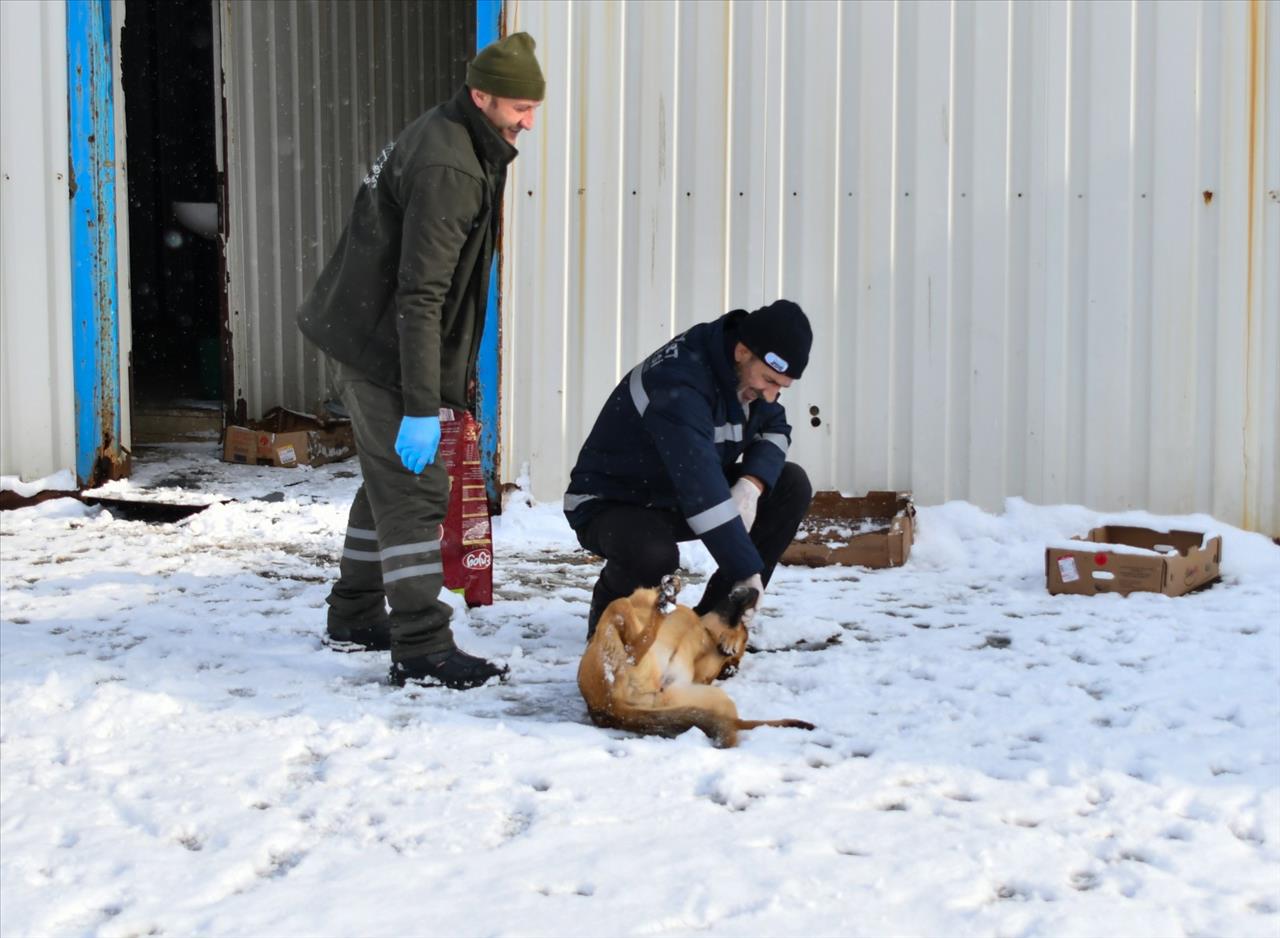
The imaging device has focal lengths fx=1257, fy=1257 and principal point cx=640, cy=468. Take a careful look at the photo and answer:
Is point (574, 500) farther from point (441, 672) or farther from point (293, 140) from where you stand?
point (293, 140)

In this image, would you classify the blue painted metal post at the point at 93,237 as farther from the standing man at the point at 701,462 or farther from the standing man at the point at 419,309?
the standing man at the point at 701,462

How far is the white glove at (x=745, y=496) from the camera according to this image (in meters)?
3.80

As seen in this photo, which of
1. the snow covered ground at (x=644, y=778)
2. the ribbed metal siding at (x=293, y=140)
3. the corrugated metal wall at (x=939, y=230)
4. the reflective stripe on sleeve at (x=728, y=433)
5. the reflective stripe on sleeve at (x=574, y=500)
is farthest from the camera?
the ribbed metal siding at (x=293, y=140)

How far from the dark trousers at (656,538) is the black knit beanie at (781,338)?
23.0 inches

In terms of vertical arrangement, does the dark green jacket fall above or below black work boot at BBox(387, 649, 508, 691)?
above

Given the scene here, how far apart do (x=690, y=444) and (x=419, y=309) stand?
832 millimetres

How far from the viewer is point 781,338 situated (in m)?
3.45

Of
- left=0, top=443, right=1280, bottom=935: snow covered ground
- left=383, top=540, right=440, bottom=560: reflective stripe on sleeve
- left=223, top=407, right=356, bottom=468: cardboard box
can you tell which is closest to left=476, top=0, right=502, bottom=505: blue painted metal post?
left=0, top=443, right=1280, bottom=935: snow covered ground

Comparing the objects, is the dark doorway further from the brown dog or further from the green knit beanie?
the brown dog

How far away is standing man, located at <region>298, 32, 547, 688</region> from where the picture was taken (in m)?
3.45

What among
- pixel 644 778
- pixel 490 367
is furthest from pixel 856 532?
pixel 644 778

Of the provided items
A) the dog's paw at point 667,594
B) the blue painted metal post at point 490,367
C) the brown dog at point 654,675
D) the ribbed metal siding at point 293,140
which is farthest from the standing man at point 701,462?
the ribbed metal siding at point 293,140

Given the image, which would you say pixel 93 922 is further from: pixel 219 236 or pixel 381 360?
pixel 219 236

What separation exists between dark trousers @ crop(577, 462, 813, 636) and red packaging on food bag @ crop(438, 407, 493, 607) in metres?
0.65
